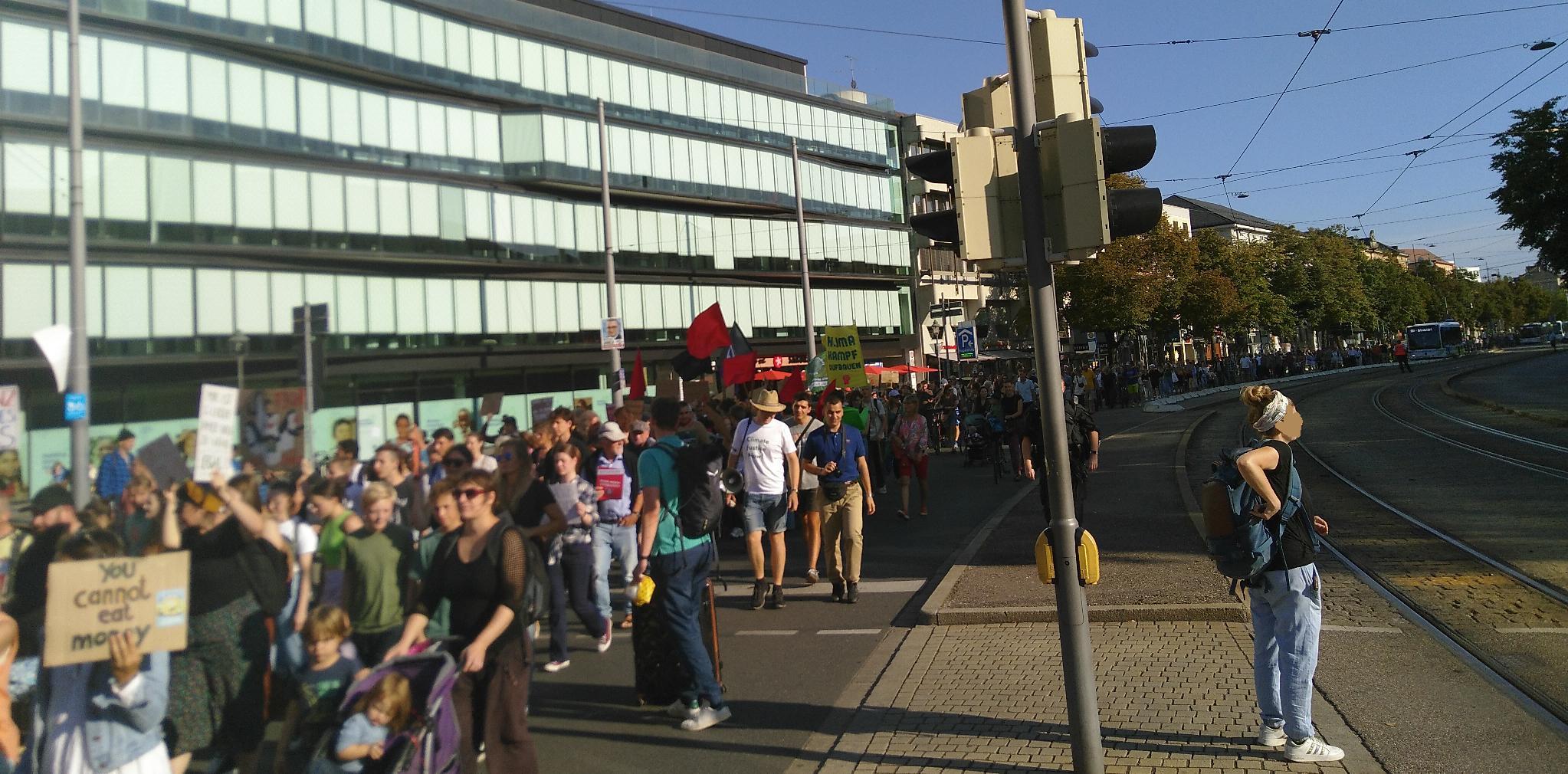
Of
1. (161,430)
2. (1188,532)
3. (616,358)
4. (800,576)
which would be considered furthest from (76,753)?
(616,358)

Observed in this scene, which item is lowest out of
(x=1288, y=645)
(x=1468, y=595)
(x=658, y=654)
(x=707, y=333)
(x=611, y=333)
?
(x=1468, y=595)

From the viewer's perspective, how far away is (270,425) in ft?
13.7

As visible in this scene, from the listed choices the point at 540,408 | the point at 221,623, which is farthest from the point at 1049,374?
the point at 540,408

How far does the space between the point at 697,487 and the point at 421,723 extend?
91.7 inches

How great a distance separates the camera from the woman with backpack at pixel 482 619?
4.31m

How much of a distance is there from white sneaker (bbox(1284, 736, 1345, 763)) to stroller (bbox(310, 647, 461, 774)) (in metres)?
3.52

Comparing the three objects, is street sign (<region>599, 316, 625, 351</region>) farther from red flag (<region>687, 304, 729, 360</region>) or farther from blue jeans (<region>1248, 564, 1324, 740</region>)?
blue jeans (<region>1248, 564, 1324, 740</region>)

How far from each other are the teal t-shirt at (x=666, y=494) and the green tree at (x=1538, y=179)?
34785 millimetres

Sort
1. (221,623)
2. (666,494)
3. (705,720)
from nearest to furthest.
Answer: (221,623) < (705,720) < (666,494)

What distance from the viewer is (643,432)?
32.5 ft

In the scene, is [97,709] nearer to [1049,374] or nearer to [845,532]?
[1049,374]

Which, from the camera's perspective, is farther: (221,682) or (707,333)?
(707,333)

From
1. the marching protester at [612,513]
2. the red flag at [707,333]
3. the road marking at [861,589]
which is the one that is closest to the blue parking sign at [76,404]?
the marching protester at [612,513]

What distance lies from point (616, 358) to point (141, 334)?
1844 centimetres
